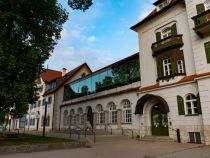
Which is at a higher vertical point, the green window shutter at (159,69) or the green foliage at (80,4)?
the green foliage at (80,4)

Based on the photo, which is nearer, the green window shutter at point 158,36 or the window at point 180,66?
the window at point 180,66

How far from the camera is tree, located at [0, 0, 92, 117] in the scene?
46.4ft

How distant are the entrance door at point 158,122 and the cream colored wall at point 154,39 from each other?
265 cm

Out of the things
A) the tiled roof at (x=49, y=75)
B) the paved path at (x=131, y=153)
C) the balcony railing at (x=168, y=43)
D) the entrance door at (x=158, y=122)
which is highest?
the tiled roof at (x=49, y=75)

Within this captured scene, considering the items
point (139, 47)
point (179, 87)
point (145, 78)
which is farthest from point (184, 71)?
point (139, 47)

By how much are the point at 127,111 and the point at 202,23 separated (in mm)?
11390

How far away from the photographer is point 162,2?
66.3ft

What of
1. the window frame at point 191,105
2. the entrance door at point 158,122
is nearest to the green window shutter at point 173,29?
the window frame at point 191,105

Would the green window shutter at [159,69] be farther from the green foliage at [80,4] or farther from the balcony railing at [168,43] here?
the green foliage at [80,4]

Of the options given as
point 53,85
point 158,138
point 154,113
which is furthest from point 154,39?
point 53,85

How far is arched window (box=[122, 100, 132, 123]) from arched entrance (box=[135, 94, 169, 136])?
2.09m

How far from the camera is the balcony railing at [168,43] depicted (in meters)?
17.4

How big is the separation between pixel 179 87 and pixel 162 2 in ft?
29.4

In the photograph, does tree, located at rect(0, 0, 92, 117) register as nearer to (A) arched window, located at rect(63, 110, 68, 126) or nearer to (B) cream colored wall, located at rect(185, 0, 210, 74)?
(B) cream colored wall, located at rect(185, 0, 210, 74)
